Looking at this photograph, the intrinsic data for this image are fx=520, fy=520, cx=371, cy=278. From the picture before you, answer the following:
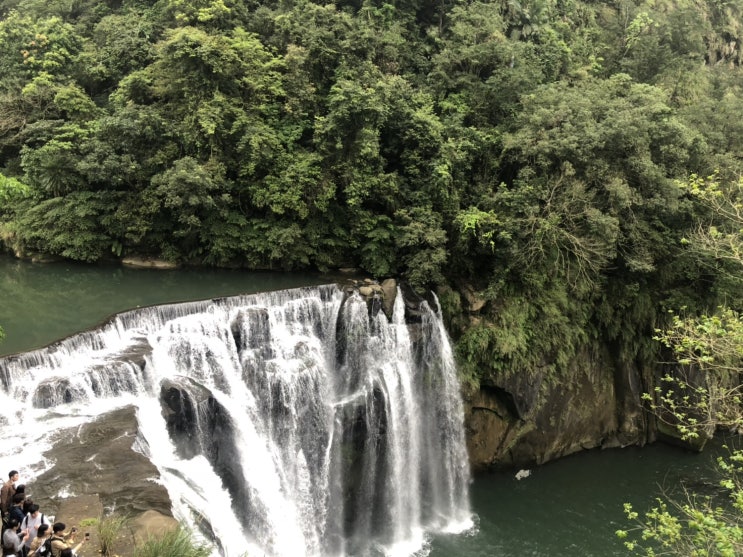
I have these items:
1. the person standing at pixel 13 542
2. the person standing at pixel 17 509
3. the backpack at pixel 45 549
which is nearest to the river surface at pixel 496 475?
the person standing at pixel 17 509

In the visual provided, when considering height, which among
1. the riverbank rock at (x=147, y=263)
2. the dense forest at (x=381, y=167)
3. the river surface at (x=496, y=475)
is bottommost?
the river surface at (x=496, y=475)

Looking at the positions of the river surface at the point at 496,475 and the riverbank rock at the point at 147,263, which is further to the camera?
the riverbank rock at the point at 147,263

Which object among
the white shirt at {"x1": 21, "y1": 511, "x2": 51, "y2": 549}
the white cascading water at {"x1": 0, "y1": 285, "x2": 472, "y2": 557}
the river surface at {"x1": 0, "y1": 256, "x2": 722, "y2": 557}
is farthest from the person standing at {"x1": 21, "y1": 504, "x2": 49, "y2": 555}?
the river surface at {"x1": 0, "y1": 256, "x2": 722, "y2": 557}

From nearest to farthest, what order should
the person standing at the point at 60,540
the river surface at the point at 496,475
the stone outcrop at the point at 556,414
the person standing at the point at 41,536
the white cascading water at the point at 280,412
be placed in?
the person standing at the point at 60,540 → the person standing at the point at 41,536 → the white cascading water at the point at 280,412 → the river surface at the point at 496,475 → the stone outcrop at the point at 556,414

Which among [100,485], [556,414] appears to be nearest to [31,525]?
[100,485]

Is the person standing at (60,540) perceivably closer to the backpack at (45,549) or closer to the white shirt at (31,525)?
the backpack at (45,549)

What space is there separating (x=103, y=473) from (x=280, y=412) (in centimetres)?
506

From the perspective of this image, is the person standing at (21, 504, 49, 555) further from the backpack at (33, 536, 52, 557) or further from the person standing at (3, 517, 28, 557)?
the backpack at (33, 536, 52, 557)

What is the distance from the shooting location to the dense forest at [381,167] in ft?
52.9

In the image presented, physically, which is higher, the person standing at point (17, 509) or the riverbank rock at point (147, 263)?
the riverbank rock at point (147, 263)

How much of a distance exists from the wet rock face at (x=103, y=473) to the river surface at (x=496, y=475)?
4469mm

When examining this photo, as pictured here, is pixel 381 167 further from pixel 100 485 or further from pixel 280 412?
pixel 100 485

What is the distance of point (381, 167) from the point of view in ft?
56.2

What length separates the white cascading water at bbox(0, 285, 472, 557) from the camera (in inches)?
413
